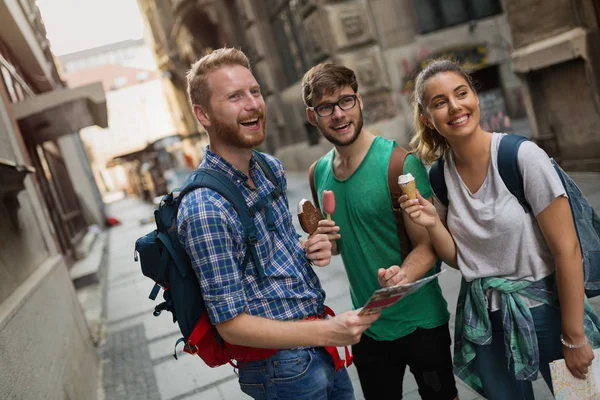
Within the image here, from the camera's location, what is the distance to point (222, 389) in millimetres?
4348

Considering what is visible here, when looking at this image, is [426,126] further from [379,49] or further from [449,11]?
[449,11]

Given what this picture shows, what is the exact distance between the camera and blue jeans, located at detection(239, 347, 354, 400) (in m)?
2.00

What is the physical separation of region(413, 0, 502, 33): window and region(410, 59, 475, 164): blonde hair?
424 inches

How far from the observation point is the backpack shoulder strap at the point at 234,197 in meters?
1.85

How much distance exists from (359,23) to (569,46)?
6.20 m

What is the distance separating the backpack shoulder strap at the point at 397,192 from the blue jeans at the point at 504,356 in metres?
0.48

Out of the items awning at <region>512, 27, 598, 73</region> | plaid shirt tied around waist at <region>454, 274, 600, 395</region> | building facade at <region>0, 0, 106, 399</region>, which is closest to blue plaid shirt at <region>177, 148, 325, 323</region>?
plaid shirt tied around waist at <region>454, 274, 600, 395</region>

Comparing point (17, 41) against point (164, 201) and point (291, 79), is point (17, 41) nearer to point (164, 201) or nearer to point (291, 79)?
point (291, 79)

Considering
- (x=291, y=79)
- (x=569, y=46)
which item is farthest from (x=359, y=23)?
(x=569, y=46)

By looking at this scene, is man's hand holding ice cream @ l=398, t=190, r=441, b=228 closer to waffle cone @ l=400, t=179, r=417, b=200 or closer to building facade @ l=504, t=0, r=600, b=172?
waffle cone @ l=400, t=179, r=417, b=200

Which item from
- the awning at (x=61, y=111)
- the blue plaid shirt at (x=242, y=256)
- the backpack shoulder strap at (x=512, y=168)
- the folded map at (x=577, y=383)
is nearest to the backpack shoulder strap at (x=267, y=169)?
the blue plaid shirt at (x=242, y=256)

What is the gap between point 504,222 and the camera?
202cm

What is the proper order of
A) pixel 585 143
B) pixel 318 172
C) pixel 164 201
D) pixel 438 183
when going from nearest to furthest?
pixel 164 201 → pixel 438 183 → pixel 318 172 → pixel 585 143

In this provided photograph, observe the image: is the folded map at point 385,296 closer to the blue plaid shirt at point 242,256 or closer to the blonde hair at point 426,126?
the blue plaid shirt at point 242,256
